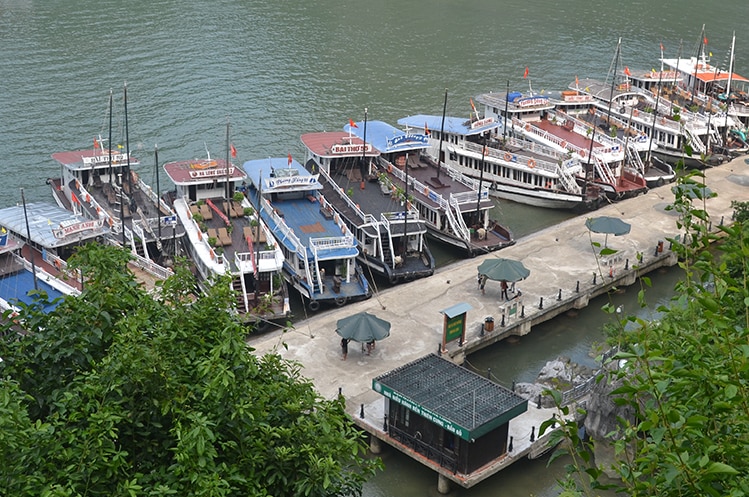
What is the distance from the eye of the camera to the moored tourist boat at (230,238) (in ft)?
136

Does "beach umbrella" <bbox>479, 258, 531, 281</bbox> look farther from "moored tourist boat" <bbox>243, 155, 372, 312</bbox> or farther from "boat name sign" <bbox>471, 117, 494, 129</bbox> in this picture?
"boat name sign" <bbox>471, 117, 494, 129</bbox>

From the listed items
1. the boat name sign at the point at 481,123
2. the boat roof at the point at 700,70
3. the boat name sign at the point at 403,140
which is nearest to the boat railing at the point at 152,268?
the boat name sign at the point at 403,140

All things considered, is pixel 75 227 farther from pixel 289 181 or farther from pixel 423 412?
pixel 423 412

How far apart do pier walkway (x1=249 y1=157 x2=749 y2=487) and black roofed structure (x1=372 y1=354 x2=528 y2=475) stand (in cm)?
39

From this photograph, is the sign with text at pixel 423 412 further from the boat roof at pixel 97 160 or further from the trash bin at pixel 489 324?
the boat roof at pixel 97 160

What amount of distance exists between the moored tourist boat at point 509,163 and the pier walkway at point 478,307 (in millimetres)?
2804

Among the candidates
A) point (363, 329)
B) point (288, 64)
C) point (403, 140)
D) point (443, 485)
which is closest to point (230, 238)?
point (363, 329)

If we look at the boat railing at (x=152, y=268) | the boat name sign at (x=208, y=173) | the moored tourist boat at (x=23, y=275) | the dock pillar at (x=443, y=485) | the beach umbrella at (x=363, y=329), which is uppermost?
the boat name sign at (x=208, y=173)

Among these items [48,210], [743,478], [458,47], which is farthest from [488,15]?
[743,478]

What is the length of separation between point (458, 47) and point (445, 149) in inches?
1210

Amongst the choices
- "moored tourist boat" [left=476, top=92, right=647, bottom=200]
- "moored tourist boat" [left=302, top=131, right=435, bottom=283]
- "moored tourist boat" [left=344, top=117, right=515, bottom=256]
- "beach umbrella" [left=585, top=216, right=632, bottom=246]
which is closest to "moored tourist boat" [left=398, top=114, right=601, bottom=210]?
"moored tourist boat" [left=476, top=92, right=647, bottom=200]

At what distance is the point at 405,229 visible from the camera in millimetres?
46688

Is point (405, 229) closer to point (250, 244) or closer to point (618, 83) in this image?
point (250, 244)

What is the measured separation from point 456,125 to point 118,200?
21997 mm
